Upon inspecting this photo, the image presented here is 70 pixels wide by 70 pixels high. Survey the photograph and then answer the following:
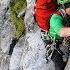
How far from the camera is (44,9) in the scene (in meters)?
7.60

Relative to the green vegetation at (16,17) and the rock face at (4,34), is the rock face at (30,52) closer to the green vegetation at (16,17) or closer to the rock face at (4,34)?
the green vegetation at (16,17)

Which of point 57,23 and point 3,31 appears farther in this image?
point 3,31

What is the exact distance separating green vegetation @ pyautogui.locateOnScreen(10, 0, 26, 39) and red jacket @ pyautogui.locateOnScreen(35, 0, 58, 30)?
5.74 metres

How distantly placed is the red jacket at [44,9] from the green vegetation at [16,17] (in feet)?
18.8

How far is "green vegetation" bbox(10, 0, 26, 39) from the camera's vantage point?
1364cm

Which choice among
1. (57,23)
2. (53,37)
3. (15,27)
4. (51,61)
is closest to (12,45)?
(15,27)

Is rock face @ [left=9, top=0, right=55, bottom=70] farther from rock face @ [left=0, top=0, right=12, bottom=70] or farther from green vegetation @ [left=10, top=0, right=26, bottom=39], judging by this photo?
rock face @ [left=0, top=0, right=12, bottom=70]

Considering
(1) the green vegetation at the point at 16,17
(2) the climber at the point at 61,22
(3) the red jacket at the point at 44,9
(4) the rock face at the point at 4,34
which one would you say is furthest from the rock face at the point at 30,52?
(2) the climber at the point at 61,22

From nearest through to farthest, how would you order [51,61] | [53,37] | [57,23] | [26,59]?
[57,23] → [53,37] → [51,61] → [26,59]

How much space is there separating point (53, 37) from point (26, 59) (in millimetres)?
3695

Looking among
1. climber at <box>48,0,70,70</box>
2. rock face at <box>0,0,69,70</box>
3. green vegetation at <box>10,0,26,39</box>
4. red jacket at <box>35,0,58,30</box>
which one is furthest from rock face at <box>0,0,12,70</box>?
red jacket at <box>35,0,58,30</box>

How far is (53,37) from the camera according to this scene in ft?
27.0

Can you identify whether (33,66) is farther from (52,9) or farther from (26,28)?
(52,9)

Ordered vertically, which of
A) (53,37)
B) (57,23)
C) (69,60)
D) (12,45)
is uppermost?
(57,23)
